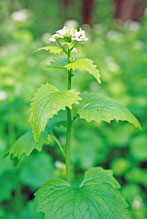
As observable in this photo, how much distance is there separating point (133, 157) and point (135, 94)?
1056 millimetres

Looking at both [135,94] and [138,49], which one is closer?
[135,94]

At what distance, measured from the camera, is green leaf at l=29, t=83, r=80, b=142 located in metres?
0.99

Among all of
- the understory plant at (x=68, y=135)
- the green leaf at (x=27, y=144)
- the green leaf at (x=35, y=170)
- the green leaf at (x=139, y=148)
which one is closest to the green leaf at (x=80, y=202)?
the understory plant at (x=68, y=135)

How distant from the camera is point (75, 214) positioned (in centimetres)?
101

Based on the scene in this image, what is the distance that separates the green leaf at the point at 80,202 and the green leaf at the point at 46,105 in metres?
0.23

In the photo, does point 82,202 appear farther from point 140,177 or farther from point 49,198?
point 140,177

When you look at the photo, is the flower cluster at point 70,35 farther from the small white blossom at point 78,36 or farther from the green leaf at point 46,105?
the green leaf at point 46,105

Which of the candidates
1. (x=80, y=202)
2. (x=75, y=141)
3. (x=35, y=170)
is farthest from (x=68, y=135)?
(x=75, y=141)

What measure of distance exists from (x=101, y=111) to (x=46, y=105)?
8.5 inches

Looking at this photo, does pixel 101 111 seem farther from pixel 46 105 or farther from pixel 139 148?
pixel 139 148

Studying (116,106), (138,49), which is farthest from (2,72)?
(138,49)

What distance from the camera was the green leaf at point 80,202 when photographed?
1015 mm

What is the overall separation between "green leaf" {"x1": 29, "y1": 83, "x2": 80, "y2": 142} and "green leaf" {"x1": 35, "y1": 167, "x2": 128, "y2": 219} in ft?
0.76

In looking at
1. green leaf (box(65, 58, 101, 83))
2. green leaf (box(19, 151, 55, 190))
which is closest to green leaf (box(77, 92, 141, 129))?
green leaf (box(65, 58, 101, 83))
